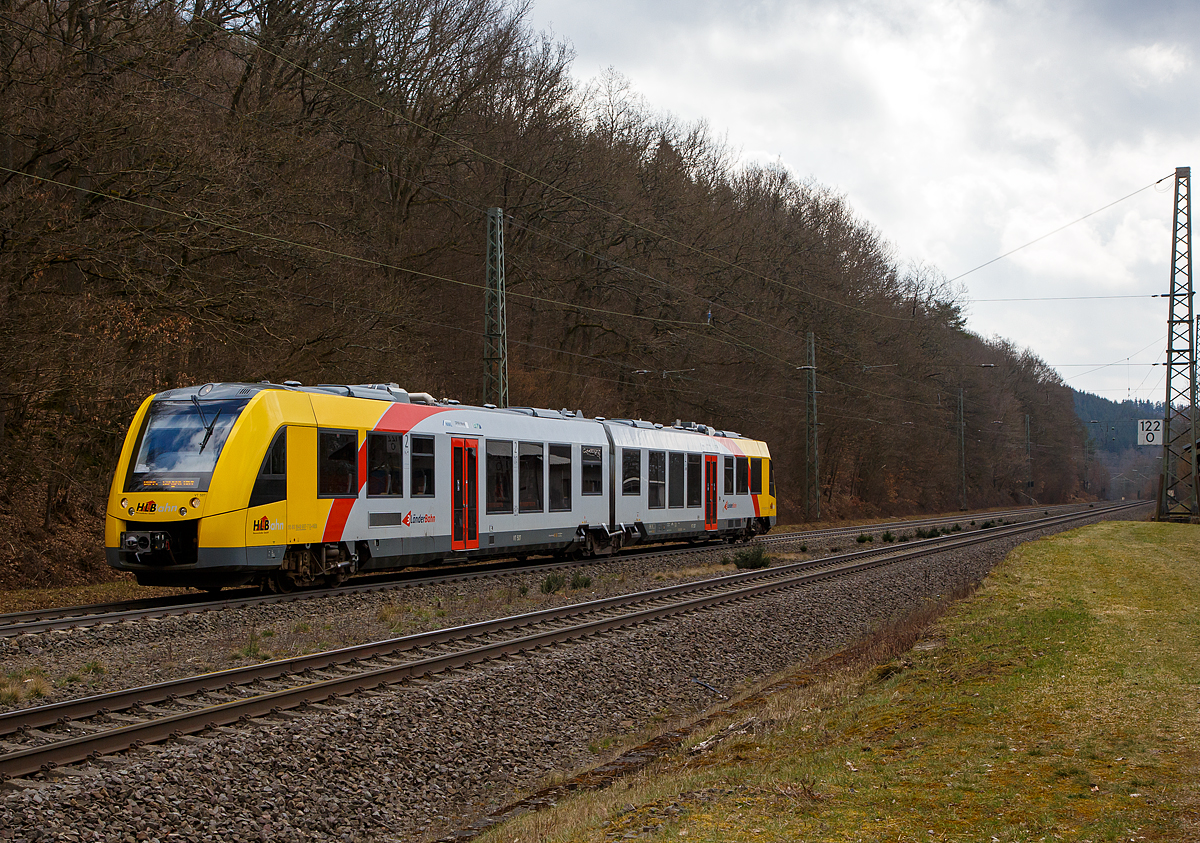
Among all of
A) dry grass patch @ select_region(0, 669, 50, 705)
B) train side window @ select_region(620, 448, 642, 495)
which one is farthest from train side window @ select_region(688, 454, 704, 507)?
dry grass patch @ select_region(0, 669, 50, 705)

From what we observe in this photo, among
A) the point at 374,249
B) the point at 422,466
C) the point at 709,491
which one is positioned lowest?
the point at 709,491

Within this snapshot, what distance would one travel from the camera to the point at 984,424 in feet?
289

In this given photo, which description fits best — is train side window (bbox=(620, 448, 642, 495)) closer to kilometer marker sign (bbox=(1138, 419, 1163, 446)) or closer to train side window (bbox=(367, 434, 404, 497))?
train side window (bbox=(367, 434, 404, 497))

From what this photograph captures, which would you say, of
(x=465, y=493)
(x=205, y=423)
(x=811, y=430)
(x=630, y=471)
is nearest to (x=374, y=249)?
(x=630, y=471)

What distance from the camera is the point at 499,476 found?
2039 cm

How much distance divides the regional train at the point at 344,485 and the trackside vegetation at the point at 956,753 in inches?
306

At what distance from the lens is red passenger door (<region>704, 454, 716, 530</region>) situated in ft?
94.3

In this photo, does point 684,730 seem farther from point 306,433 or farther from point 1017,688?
point 306,433

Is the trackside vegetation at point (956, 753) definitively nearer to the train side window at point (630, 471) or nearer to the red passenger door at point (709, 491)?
the train side window at point (630, 471)

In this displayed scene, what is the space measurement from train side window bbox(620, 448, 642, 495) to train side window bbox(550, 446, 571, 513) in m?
2.44

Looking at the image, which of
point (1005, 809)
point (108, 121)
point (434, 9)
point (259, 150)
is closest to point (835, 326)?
point (434, 9)

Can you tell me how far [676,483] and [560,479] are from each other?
5.69m

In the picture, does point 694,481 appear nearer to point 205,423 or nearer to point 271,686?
point 205,423

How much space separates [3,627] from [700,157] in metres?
47.3
